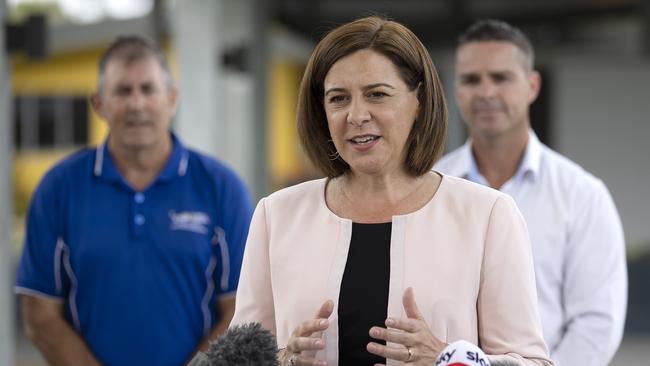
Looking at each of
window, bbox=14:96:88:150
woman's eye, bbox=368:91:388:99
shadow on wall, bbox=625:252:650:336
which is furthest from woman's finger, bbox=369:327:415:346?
window, bbox=14:96:88:150

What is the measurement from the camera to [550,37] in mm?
15992

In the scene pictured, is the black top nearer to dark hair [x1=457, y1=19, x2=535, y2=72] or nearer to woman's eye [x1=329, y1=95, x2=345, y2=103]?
woman's eye [x1=329, y1=95, x2=345, y2=103]

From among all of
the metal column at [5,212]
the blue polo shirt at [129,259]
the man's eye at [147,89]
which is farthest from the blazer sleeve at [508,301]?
the metal column at [5,212]

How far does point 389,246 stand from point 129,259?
1.51 m

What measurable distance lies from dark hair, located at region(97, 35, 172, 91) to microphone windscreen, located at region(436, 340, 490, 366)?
7.31 ft

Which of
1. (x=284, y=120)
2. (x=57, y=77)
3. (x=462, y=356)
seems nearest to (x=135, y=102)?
(x=462, y=356)

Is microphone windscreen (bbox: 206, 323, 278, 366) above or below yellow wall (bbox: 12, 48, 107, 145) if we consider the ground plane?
below

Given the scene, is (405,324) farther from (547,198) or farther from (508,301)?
(547,198)

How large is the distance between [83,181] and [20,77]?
50.4 feet

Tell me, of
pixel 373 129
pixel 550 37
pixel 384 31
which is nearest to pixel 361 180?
pixel 373 129

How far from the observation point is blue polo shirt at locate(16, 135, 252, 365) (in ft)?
12.6

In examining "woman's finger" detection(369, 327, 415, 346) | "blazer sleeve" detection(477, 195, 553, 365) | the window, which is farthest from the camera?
the window

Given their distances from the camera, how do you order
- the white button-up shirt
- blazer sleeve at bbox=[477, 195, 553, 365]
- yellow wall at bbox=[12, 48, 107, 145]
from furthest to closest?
yellow wall at bbox=[12, 48, 107, 145]
the white button-up shirt
blazer sleeve at bbox=[477, 195, 553, 365]

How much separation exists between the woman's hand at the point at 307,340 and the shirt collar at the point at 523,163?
171 cm
